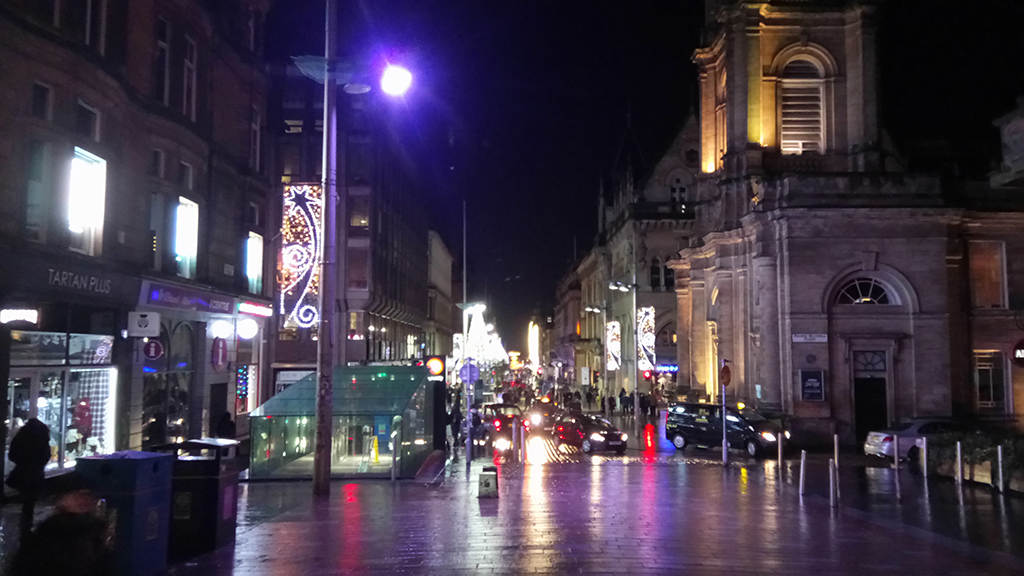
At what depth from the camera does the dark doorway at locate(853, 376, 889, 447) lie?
30.2 metres

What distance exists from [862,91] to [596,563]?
104 feet

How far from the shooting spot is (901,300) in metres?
30.1

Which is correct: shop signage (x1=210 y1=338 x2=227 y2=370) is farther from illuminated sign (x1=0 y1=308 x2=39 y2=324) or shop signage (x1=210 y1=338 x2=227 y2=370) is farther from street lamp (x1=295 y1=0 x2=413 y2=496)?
street lamp (x1=295 y1=0 x2=413 y2=496)

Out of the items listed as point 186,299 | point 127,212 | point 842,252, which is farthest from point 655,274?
point 127,212

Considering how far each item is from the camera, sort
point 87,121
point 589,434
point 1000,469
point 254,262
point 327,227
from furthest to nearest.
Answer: point 254,262, point 589,434, point 87,121, point 1000,469, point 327,227

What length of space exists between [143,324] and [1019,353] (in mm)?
32101

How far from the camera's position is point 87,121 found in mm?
16953

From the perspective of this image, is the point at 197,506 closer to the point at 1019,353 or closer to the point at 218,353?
the point at 218,353

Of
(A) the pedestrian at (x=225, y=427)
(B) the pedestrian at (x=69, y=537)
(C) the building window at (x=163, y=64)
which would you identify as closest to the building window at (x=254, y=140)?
(C) the building window at (x=163, y=64)

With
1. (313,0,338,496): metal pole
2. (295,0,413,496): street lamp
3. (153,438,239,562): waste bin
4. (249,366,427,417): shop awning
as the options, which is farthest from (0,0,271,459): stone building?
(153,438,239,562): waste bin

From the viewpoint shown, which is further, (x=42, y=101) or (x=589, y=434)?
(x=589, y=434)

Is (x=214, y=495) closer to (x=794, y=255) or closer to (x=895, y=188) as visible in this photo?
(x=794, y=255)

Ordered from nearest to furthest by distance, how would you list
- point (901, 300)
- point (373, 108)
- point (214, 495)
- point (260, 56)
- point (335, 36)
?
point (214, 495) < point (335, 36) < point (260, 56) < point (901, 300) < point (373, 108)

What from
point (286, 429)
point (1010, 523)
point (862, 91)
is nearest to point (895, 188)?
point (862, 91)
